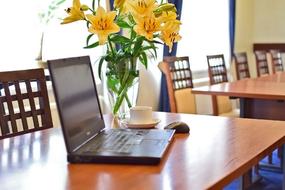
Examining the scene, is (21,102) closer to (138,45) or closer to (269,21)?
(138,45)

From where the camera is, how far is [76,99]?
4.34 ft

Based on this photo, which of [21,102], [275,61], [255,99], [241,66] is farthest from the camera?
[275,61]

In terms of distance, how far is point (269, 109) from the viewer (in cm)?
293

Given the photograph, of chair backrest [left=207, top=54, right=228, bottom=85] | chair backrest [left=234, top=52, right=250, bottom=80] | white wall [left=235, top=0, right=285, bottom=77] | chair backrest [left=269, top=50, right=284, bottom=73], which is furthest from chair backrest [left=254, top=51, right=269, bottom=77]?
white wall [left=235, top=0, right=285, bottom=77]

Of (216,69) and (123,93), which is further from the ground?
(123,93)

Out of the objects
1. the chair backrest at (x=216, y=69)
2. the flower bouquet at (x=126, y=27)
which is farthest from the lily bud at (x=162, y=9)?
the chair backrest at (x=216, y=69)

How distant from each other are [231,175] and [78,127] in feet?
1.55

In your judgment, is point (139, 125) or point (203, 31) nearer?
point (139, 125)

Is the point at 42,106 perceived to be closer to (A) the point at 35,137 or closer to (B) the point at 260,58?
(A) the point at 35,137

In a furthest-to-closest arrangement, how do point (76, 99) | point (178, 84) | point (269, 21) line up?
point (269, 21), point (178, 84), point (76, 99)

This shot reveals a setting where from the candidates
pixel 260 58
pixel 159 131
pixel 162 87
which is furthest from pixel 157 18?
pixel 260 58

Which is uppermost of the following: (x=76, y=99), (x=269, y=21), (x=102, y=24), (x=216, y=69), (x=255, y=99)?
(x=102, y=24)

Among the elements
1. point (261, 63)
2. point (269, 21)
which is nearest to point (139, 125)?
point (261, 63)

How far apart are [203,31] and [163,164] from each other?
4254mm
